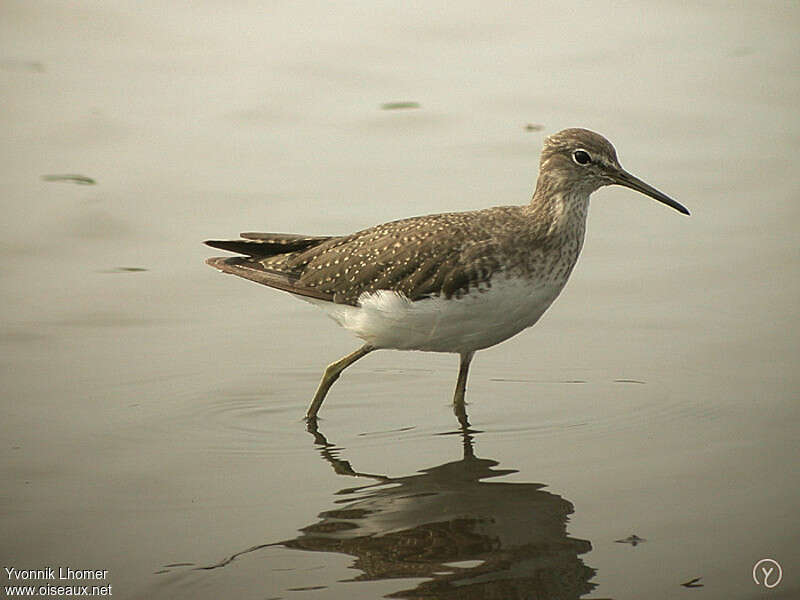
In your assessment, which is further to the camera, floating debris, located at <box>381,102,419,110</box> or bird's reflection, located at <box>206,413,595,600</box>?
floating debris, located at <box>381,102,419,110</box>

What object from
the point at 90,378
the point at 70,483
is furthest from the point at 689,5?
the point at 70,483

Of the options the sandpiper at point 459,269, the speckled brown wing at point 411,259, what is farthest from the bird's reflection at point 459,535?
the speckled brown wing at point 411,259

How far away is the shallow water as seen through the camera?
704cm

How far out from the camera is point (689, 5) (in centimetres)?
1716

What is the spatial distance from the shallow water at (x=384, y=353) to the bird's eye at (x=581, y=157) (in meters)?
1.51

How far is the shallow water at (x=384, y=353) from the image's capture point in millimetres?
7043

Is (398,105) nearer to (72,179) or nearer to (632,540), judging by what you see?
(72,179)

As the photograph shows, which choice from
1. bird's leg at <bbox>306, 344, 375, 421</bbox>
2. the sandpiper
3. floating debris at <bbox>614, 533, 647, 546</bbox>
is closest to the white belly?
the sandpiper

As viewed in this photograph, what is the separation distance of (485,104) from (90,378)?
6.39 m

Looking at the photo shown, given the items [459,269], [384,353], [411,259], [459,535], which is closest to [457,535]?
[459,535]

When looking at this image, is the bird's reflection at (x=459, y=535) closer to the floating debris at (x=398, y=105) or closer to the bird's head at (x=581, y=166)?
the bird's head at (x=581, y=166)

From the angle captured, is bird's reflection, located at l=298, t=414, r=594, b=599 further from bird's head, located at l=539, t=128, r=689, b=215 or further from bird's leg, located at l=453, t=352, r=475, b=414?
Result: bird's head, located at l=539, t=128, r=689, b=215

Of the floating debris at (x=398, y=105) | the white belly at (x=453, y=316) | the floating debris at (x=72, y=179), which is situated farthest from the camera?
the floating debris at (x=398, y=105)

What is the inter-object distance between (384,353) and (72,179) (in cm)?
435
